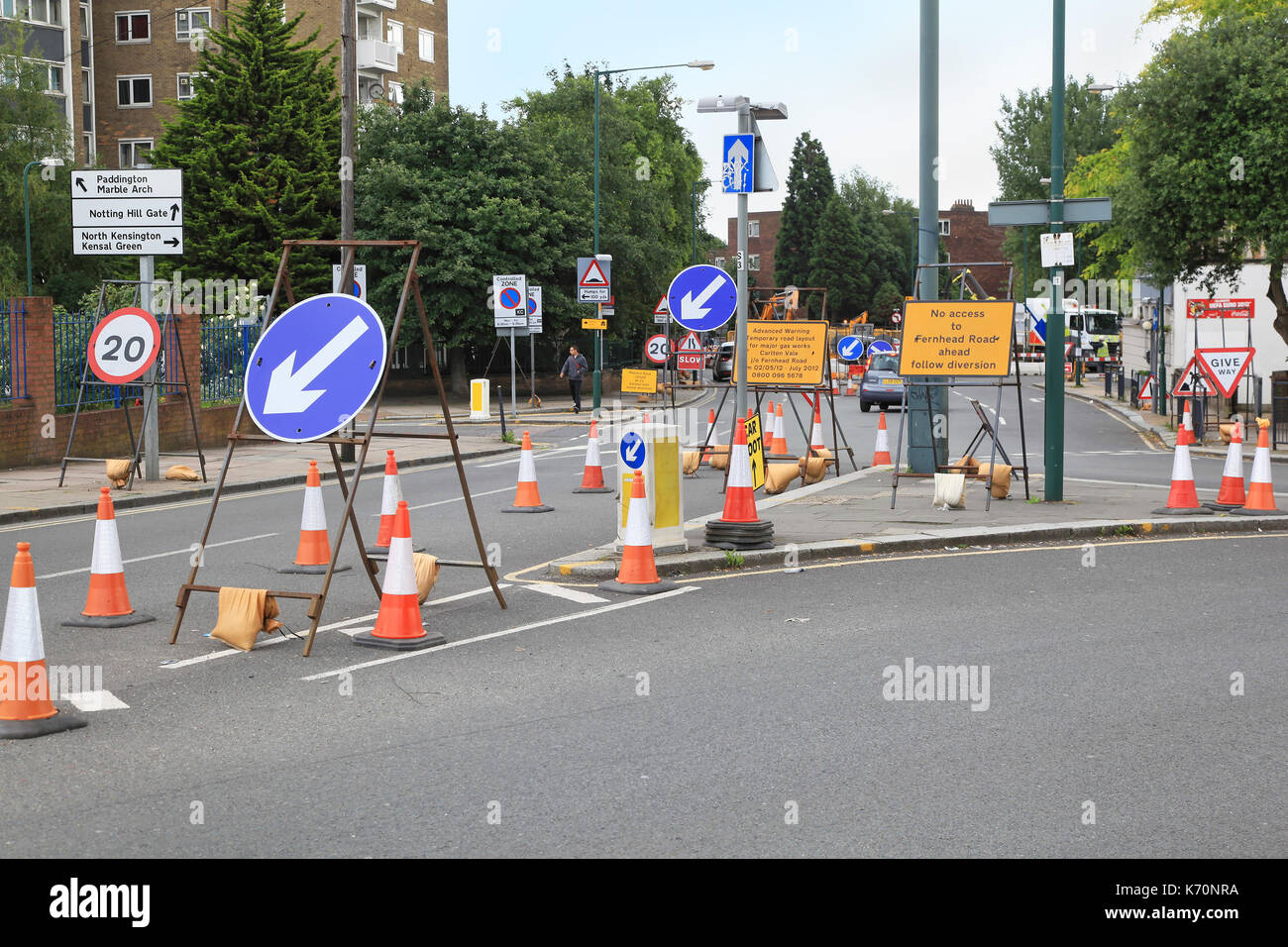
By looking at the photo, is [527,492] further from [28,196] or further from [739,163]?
[28,196]

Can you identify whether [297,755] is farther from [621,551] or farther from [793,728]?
[621,551]

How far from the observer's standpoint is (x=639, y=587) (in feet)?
34.2

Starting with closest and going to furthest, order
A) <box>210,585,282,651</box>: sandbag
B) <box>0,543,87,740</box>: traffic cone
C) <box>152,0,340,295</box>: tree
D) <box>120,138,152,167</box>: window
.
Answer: <box>0,543,87,740</box>: traffic cone
<box>210,585,282,651</box>: sandbag
<box>152,0,340,295</box>: tree
<box>120,138,152,167</box>: window

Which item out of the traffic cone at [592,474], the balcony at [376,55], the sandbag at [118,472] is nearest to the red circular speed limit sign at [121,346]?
the sandbag at [118,472]

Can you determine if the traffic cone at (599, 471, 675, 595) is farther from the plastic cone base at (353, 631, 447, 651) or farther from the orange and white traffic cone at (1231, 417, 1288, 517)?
the orange and white traffic cone at (1231, 417, 1288, 517)

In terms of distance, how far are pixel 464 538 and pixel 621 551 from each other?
8.32 feet

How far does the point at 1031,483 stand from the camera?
17.9 m

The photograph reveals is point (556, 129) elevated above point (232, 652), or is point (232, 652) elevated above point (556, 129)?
point (556, 129)

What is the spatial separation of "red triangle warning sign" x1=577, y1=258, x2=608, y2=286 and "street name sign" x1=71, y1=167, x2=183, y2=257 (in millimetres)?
18762

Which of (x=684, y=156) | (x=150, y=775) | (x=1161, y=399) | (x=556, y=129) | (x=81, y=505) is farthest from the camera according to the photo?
(x=684, y=156)

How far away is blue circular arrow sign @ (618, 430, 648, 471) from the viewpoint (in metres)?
11.3

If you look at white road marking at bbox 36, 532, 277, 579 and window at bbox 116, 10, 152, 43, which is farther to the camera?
window at bbox 116, 10, 152, 43

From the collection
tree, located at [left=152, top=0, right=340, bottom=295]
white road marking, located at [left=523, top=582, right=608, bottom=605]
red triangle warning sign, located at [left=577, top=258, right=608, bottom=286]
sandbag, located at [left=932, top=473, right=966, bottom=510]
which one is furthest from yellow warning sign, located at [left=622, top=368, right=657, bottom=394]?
white road marking, located at [left=523, top=582, right=608, bottom=605]
